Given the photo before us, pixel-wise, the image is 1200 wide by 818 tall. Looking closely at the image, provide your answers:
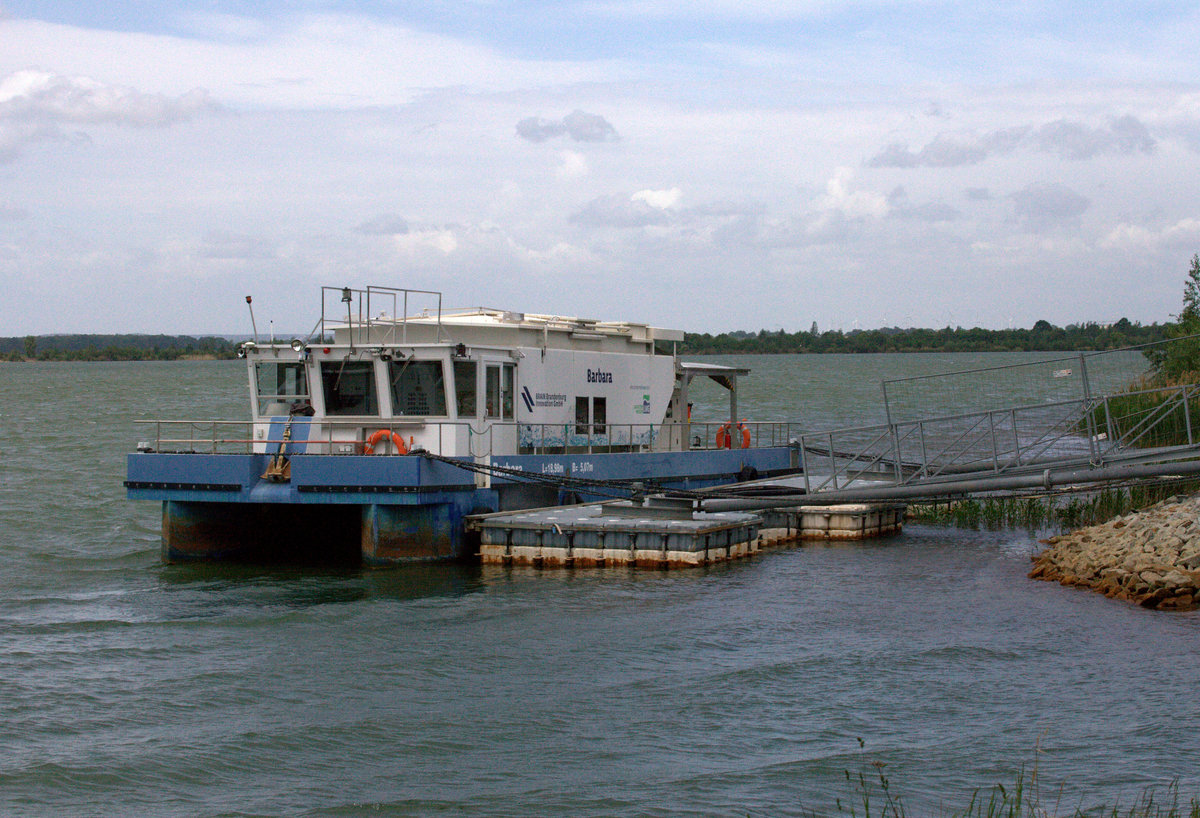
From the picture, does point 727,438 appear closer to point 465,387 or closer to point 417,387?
point 465,387

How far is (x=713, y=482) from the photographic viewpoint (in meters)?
22.8

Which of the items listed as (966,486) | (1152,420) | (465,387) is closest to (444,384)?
(465,387)

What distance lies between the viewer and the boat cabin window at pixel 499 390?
1905cm

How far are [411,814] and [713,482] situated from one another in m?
14.4

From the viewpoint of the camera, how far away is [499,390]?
19203 mm

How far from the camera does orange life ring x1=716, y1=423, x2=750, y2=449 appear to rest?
80.3 feet

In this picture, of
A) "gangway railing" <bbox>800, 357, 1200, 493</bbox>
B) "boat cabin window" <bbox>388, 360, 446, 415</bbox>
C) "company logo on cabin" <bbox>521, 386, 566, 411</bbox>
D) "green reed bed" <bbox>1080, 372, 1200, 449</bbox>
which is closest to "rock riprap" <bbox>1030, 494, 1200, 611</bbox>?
"gangway railing" <bbox>800, 357, 1200, 493</bbox>

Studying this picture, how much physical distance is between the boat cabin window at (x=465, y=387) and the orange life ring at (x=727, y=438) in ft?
23.3

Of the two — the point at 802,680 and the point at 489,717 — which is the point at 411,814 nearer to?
the point at 489,717

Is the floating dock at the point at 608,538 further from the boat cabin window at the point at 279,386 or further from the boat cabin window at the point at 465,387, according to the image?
the boat cabin window at the point at 279,386

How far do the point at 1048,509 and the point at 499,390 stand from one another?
1057cm

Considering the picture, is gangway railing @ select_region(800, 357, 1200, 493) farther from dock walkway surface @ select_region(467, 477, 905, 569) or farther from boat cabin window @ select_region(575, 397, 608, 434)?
boat cabin window @ select_region(575, 397, 608, 434)

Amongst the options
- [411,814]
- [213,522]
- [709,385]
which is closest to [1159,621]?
[411,814]

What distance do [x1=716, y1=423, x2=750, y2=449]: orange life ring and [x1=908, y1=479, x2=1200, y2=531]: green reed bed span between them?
348cm
